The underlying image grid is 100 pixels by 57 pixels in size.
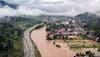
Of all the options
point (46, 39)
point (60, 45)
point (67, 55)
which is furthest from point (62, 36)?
point (67, 55)

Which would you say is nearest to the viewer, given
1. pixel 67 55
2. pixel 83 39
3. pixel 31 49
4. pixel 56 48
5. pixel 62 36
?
pixel 67 55

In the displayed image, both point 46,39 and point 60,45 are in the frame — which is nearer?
point 60,45

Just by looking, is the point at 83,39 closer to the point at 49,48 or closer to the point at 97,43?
the point at 97,43

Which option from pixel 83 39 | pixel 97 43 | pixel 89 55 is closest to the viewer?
pixel 89 55

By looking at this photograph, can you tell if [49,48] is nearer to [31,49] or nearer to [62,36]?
[31,49]

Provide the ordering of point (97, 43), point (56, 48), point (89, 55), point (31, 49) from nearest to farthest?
point (89, 55)
point (31, 49)
point (56, 48)
point (97, 43)

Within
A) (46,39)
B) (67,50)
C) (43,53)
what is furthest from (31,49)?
(46,39)

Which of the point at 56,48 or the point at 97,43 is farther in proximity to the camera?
the point at 97,43

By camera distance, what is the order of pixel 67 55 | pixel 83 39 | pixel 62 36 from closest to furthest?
pixel 67 55 → pixel 83 39 → pixel 62 36
